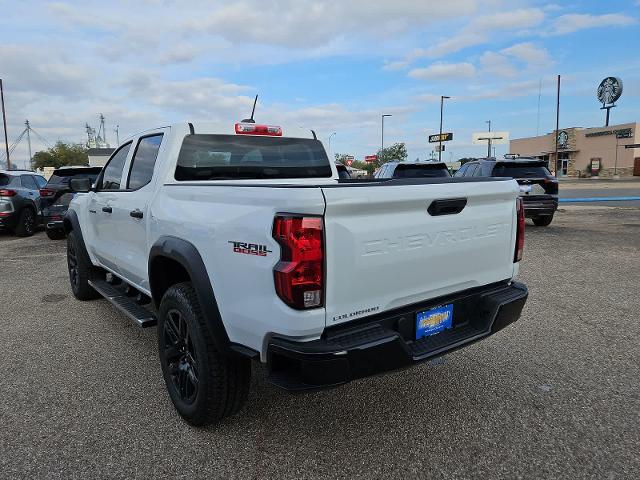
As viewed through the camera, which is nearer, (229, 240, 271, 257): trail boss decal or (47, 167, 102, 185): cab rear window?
(229, 240, 271, 257): trail boss decal

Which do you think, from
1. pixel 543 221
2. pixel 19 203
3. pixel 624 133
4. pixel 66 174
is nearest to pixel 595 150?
pixel 624 133

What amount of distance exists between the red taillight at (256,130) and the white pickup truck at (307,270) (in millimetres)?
268

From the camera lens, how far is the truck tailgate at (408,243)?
88.7 inches

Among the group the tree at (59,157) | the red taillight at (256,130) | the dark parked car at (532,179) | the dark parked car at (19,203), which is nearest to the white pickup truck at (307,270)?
the red taillight at (256,130)

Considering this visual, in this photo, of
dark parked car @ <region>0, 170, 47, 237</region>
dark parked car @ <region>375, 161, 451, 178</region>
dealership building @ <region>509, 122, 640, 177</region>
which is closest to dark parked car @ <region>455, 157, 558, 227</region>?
dark parked car @ <region>375, 161, 451, 178</region>

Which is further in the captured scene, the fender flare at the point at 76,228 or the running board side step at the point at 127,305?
the fender flare at the point at 76,228

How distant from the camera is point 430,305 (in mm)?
2688

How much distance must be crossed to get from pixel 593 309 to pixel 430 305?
136 inches

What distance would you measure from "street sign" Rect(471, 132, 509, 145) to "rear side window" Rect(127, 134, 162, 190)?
77.2m

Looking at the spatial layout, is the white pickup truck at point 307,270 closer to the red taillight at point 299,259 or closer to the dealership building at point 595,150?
the red taillight at point 299,259

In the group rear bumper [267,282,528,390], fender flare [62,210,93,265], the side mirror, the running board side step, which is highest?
the side mirror

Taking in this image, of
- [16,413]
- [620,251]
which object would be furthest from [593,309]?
[16,413]

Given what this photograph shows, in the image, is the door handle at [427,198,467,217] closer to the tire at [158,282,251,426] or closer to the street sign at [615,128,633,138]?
the tire at [158,282,251,426]

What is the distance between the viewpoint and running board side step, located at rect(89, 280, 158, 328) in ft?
11.6
